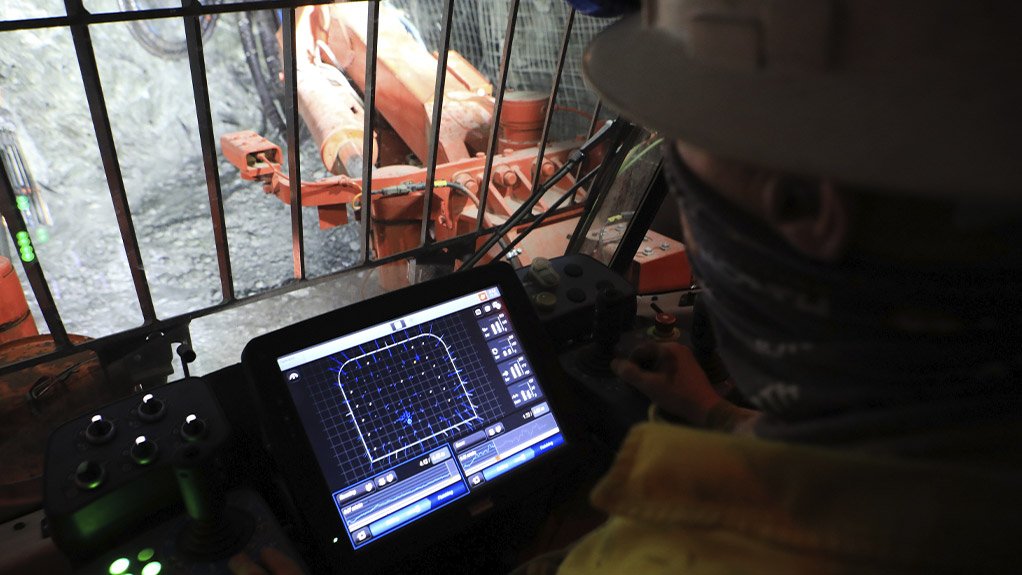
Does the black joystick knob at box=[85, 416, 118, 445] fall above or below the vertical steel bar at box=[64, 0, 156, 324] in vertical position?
below

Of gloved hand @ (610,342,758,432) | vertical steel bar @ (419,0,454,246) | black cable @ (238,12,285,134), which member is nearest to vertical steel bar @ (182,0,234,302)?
vertical steel bar @ (419,0,454,246)

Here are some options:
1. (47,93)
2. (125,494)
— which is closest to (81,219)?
(47,93)

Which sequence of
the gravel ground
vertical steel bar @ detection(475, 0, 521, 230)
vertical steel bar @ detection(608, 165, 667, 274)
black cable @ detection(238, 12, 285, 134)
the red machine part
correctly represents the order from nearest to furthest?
vertical steel bar @ detection(608, 165, 667, 274) → vertical steel bar @ detection(475, 0, 521, 230) → the red machine part → the gravel ground → black cable @ detection(238, 12, 285, 134)

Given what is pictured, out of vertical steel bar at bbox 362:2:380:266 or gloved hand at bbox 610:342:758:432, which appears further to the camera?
vertical steel bar at bbox 362:2:380:266

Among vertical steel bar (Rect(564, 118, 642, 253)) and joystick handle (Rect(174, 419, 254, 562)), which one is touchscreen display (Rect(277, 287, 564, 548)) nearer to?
joystick handle (Rect(174, 419, 254, 562))

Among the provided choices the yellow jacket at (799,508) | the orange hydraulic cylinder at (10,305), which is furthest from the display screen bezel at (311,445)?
the orange hydraulic cylinder at (10,305)

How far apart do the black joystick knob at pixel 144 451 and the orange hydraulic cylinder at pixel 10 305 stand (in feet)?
3.71

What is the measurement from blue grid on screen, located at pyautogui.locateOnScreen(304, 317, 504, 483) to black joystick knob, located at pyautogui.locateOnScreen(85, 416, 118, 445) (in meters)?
0.27

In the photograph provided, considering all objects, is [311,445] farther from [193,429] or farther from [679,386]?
[679,386]

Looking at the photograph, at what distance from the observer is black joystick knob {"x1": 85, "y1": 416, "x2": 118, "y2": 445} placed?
91 cm

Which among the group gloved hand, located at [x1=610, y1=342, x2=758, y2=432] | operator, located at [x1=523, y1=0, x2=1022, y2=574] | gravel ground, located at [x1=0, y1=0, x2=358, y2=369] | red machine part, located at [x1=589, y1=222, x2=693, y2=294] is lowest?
gravel ground, located at [x1=0, y1=0, x2=358, y2=369]

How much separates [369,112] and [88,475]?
1070 mm

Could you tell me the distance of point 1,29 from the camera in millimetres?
1035

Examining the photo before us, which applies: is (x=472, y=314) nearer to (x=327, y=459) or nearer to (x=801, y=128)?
→ (x=327, y=459)
